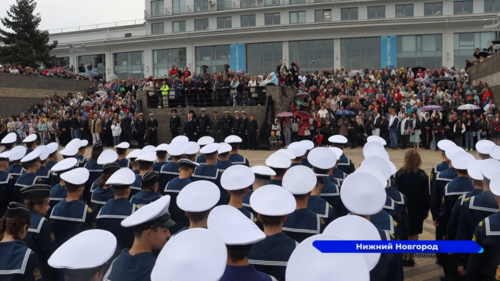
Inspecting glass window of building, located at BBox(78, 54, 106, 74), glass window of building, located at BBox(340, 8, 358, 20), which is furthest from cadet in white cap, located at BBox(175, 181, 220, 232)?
glass window of building, located at BBox(78, 54, 106, 74)

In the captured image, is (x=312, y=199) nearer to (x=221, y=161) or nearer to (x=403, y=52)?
(x=221, y=161)

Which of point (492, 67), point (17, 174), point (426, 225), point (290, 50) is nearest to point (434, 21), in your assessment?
point (290, 50)

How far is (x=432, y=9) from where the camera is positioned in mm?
43281

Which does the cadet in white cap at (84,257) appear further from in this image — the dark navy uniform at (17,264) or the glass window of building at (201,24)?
the glass window of building at (201,24)

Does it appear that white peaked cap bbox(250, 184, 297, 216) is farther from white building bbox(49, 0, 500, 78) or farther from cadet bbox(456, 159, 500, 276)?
white building bbox(49, 0, 500, 78)

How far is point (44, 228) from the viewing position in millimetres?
4070

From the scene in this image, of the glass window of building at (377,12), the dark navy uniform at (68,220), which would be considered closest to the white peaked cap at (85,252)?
the dark navy uniform at (68,220)

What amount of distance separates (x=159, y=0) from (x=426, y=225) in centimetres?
Answer: 5043

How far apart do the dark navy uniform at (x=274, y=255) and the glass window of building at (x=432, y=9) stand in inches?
1816

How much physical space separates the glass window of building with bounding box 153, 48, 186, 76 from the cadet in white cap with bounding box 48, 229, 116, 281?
47050mm

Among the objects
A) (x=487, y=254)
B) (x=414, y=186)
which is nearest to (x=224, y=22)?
(x=414, y=186)

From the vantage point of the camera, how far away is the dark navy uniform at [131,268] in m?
2.72

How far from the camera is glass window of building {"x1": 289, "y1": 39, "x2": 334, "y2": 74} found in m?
43.5

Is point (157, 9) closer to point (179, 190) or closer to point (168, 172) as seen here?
point (168, 172)
